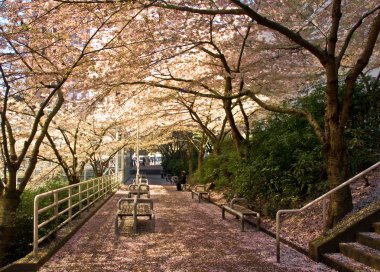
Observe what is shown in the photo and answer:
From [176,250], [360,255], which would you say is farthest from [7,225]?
[360,255]

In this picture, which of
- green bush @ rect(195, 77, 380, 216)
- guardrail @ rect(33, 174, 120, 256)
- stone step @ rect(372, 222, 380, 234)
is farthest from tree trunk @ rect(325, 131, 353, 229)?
guardrail @ rect(33, 174, 120, 256)

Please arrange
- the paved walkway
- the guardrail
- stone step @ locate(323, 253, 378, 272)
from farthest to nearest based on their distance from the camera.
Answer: the guardrail < the paved walkway < stone step @ locate(323, 253, 378, 272)

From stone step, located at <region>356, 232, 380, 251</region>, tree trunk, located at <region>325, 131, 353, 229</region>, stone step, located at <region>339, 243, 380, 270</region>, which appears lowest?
stone step, located at <region>339, 243, 380, 270</region>

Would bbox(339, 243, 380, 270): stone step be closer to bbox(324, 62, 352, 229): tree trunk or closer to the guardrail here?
bbox(324, 62, 352, 229): tree trunk

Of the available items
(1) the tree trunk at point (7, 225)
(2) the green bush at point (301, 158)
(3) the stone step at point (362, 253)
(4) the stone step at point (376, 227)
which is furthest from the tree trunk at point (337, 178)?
(1) the tree trunk at point (7, 225)

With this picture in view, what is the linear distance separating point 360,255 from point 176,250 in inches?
124

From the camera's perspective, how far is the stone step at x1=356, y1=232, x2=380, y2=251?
5.85 m

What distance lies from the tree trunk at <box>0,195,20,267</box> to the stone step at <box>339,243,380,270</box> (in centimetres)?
589

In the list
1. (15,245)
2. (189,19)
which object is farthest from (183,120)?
(15,245)

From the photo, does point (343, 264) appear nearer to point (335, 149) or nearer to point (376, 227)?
point (376, 227)

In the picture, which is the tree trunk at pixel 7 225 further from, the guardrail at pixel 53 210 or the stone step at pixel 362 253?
the stone step at pixel 362 253

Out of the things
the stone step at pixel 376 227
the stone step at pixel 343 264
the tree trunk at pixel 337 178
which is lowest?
the stone step at pixel 343 264

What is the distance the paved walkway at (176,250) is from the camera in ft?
20.1

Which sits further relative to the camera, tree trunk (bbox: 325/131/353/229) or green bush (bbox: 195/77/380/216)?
green bush (bbox: 195/77/380/216)
